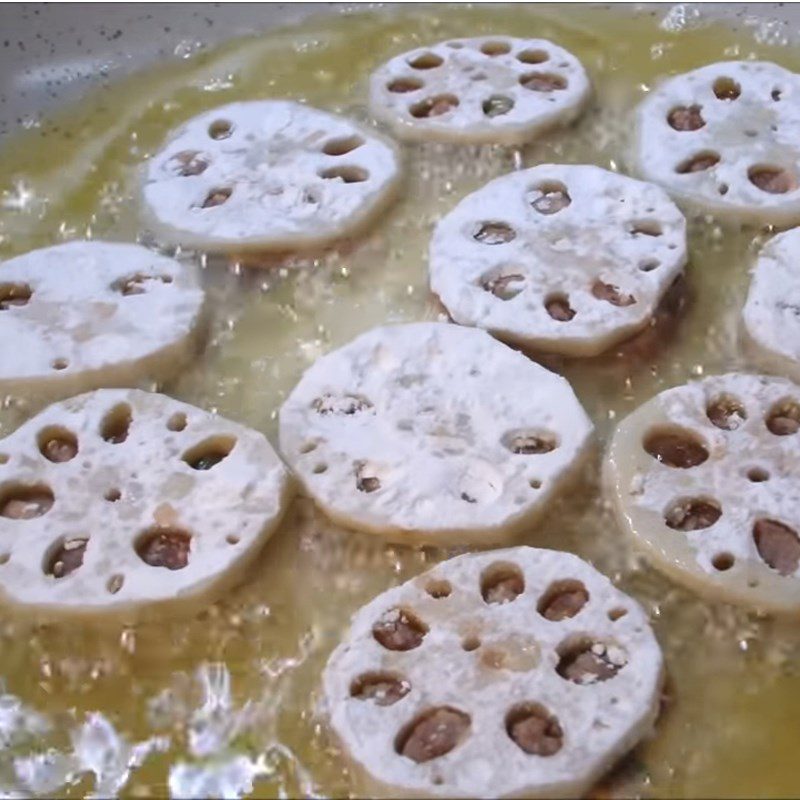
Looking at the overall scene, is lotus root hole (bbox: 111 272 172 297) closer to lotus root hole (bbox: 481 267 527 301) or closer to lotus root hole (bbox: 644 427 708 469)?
lotus root hole (bbox: 481 267 527 301)

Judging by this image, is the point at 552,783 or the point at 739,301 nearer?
the point at 552,783

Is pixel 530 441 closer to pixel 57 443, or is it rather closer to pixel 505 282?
pixel 505 282

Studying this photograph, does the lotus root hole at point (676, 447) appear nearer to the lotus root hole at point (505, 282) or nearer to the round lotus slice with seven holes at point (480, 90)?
the lotus root hole at point (505, 282)

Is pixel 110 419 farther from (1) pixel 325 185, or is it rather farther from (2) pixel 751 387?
(2) pixel 751 387

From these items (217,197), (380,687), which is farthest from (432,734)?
(217,197)

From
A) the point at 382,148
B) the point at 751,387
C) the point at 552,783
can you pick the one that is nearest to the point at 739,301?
the point at 751,387

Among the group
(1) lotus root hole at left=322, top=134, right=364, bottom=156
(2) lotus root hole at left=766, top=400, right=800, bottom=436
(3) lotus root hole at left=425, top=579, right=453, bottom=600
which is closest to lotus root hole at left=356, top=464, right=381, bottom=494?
(3) lotus root hole at left=425, top=579, right=453, bottom=600
